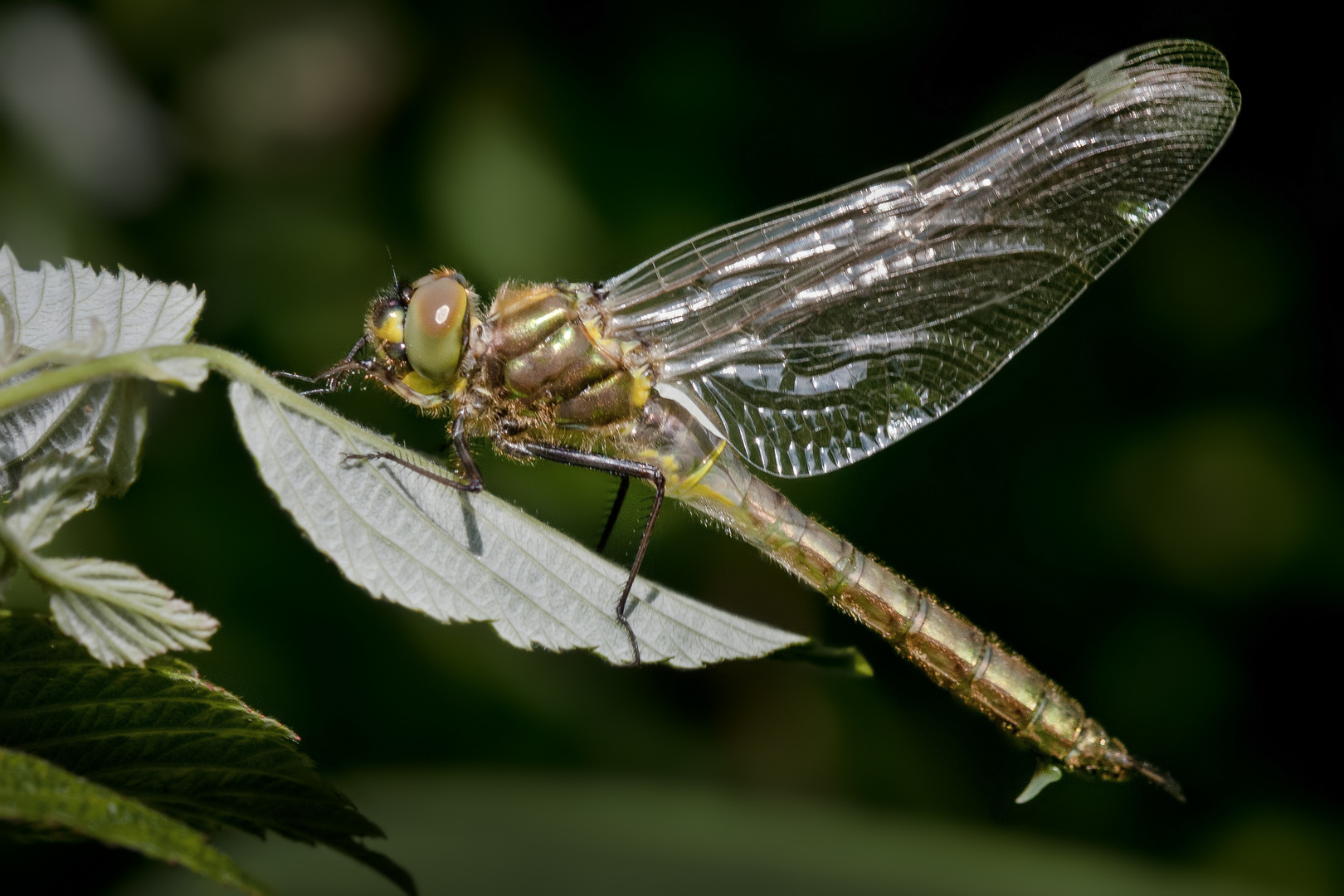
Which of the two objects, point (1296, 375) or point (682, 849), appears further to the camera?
point (1296, 375)

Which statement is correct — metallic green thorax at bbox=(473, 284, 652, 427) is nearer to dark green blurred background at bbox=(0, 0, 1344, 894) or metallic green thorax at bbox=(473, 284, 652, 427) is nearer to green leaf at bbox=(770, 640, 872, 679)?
dark green blurred background at bbox=(0, 0, 1344, 894)

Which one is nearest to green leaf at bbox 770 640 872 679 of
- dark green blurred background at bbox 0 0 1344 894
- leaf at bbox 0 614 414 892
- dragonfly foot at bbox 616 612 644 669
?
dragonfly foot at bbox 616 612 644 669

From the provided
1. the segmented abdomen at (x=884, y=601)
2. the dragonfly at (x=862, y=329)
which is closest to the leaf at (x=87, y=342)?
the dragonfly at (x=862, y=329)

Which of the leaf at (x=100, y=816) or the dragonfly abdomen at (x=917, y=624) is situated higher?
the dragonfly abdomen at (x=917, y=624)

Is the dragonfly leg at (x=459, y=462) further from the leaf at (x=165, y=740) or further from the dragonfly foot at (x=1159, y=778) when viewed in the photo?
the dragonfly foot at (x=1159, y=778)

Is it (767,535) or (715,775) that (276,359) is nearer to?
(767,535)

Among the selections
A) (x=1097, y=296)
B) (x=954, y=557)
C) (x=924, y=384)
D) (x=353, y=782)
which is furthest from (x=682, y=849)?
(x=1097, y=296)
